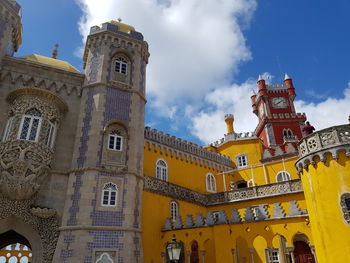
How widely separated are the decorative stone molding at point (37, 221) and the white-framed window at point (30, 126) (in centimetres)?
322

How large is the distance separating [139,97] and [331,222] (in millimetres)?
12600

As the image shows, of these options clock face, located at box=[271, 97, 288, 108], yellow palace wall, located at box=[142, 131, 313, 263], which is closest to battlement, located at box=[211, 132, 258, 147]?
yellow palace wall, located at box=[142, 131, 313, 263]

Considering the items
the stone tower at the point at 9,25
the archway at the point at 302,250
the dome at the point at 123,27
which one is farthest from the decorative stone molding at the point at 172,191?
the stone tower at the point at 9,25

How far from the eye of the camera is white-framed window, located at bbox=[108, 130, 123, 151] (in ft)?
54.6

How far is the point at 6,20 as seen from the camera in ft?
58.8

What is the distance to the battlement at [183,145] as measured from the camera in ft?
78.4

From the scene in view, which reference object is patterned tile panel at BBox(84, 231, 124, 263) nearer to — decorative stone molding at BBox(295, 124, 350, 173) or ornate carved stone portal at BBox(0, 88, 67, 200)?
ornate carved stone portal at BBox(0, 88, 67, 200)

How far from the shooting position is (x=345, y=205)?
37.3 ft

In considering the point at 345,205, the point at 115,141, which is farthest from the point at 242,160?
the point at 345,205

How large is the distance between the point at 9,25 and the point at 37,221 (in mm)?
12066

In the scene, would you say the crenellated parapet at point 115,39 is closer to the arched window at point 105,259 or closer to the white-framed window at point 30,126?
the white-framed window at point 30,126

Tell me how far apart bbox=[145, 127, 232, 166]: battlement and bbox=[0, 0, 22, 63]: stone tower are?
434 inches

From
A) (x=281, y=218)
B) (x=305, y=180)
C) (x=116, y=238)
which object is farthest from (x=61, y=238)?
(x=305, y=180)

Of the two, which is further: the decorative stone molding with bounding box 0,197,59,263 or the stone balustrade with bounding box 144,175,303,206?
the stone balustrade with bounding box 144,175,303,206
